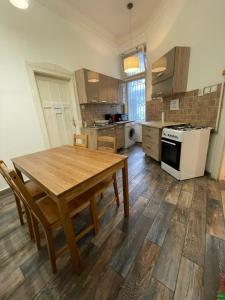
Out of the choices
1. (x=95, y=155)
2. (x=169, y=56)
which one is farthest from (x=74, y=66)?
(x=95, y=155)

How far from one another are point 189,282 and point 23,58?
3.57 m

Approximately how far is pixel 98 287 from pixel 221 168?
7.63 ft

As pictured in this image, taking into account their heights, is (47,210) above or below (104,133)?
below

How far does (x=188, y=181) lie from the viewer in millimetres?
2234

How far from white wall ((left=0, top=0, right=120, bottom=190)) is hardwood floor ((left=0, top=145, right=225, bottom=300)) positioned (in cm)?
123

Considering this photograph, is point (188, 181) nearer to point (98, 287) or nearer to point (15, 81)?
point (98, 287)

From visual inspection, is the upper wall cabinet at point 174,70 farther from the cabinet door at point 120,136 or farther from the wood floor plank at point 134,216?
the wood floor plank at point 134,216

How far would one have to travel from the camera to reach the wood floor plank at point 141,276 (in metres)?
0.92

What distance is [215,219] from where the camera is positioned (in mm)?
1479

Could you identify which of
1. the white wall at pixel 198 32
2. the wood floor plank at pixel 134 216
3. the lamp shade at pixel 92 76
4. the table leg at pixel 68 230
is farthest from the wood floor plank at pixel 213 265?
the lamp shade at pixel 92 76

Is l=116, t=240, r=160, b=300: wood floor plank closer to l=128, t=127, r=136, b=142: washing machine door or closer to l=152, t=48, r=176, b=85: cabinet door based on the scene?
l=152, t=48, r=176, b=85: cabinet door

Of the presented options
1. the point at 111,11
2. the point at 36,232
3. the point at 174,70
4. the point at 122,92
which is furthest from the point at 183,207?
the point at 111,11

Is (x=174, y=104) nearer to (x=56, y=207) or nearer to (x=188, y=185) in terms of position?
(x=188, y=185)

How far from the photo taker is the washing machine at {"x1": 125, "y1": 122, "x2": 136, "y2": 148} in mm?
4254
